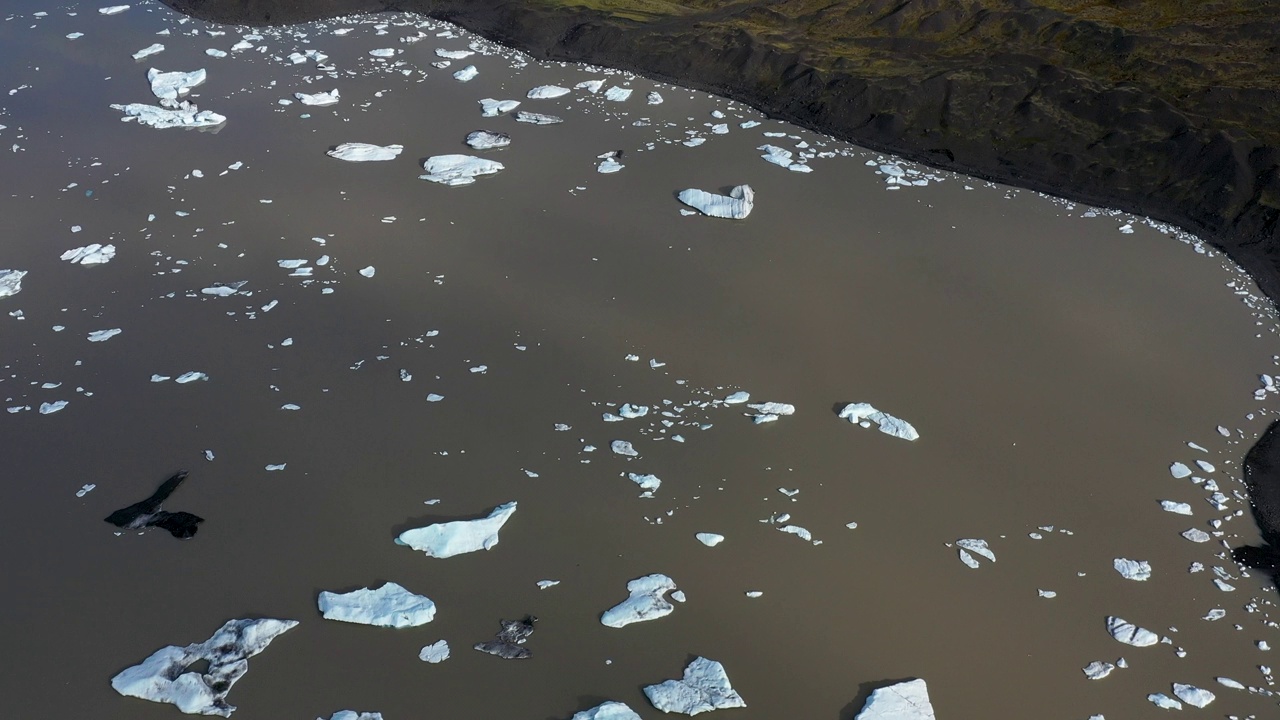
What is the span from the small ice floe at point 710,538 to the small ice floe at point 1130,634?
80.5 inches

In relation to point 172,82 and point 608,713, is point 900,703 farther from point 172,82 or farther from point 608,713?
point 172,82

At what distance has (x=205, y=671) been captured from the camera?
4.50m

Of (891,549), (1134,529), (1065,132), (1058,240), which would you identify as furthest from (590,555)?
(1065,132)

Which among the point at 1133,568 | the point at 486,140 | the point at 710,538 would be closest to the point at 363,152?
the point at 486,140

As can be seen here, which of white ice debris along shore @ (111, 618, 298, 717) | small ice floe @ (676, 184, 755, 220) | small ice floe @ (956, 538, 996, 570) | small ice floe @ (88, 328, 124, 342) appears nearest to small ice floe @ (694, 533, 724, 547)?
small ice floe @ (956, 538, 996, 570)

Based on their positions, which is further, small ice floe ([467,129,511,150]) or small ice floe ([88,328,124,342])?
small ice floe ([467,129,511,150])

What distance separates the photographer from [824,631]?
488cm

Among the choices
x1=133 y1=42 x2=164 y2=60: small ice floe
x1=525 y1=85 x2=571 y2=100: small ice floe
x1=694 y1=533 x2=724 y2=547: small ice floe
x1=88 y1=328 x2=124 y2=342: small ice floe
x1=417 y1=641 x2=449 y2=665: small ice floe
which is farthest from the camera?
x1=133 y1=42 x2=164 y2=60: small ice floe

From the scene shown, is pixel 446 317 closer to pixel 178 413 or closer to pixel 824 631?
pixel 178 413

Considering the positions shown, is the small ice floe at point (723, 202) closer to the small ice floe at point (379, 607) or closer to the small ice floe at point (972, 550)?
the small ice floe at point (972, 550)

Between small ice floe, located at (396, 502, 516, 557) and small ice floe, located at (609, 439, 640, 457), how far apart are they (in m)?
0.88

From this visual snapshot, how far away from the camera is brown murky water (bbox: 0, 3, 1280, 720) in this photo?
4730mm

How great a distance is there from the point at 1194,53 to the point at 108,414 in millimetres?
10598

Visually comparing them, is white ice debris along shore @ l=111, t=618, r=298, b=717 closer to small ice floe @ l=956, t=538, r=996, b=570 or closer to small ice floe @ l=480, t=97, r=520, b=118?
small ice floe @ l=956, t=538, r=996, b=570
